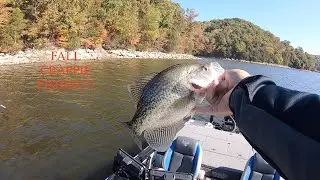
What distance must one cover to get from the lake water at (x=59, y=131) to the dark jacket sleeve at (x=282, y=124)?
728 cm

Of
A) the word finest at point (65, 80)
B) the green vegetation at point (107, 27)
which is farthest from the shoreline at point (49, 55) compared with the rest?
the word finest at point (65, 80)

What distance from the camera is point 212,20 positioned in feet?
558

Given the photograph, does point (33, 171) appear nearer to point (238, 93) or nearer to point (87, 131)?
point (87, 131)

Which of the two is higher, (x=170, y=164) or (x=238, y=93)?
(x=238, y=93)

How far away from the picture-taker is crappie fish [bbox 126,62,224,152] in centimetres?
179

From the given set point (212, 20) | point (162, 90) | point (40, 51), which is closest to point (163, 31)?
point (40, 51)

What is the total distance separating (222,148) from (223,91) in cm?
832

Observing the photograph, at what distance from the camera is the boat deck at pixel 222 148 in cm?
879

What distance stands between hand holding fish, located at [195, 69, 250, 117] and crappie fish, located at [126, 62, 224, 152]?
0.12 feet

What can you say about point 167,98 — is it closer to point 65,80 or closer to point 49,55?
point 65,80

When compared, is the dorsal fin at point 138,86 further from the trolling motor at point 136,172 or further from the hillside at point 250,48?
the hillside at point 250,48

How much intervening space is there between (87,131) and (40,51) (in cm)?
2902

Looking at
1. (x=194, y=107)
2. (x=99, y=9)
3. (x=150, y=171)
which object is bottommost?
(x=150, y=171)

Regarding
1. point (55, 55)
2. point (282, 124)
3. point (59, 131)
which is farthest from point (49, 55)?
point (282, 124)
